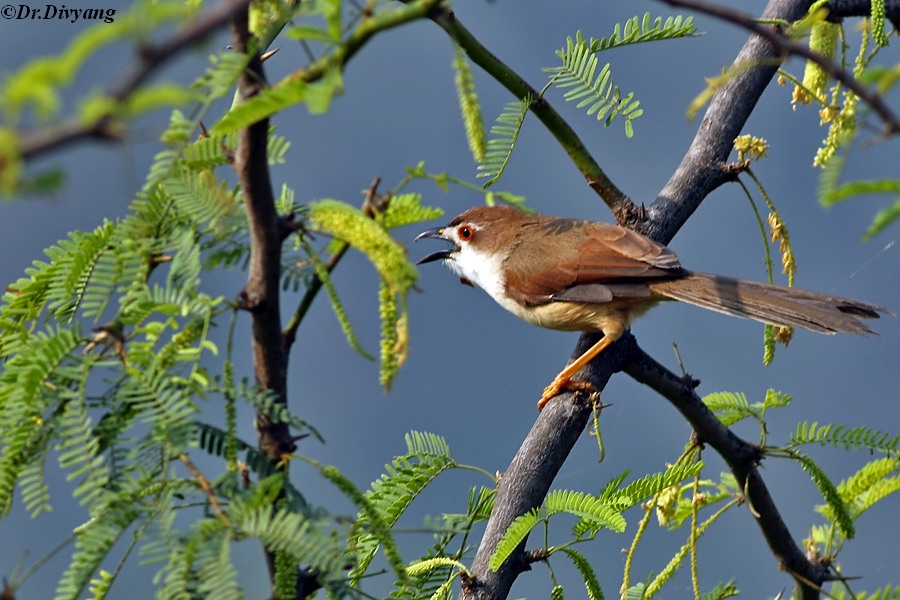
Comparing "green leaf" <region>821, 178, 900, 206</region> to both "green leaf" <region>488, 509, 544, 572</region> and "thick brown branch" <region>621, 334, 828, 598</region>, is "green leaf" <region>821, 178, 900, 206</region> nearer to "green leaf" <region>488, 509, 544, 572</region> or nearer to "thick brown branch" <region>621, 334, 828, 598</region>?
"green leaf" <region>488, 509, 544, 572</region>

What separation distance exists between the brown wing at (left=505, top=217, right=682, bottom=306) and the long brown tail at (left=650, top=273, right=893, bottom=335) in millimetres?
110

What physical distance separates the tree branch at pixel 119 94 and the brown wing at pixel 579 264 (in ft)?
10.7

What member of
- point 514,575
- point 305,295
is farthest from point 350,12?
point 514,575

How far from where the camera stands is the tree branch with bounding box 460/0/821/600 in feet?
9.48

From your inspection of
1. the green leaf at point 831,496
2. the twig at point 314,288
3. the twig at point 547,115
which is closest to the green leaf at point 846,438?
the green leaf at point 831,496

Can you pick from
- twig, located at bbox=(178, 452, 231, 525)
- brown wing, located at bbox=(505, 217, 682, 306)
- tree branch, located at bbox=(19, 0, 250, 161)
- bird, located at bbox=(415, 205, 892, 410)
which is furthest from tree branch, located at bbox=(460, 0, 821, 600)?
tree branch, located at bbox=(19, 0, 250, 161)

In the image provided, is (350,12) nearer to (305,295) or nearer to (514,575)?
(305,295)

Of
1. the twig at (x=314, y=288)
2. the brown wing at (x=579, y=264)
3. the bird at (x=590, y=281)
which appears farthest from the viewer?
the brown wing at (x=579, y=264)

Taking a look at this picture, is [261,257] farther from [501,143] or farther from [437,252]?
[437,252]

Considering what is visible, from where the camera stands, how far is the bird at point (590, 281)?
12.2 feet

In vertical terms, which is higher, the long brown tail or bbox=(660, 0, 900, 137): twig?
the long brown tail

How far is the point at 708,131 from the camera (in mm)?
3709

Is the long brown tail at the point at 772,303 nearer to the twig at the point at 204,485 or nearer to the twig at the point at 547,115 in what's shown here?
the twig at the point at 547,115

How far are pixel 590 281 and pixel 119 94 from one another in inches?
150
